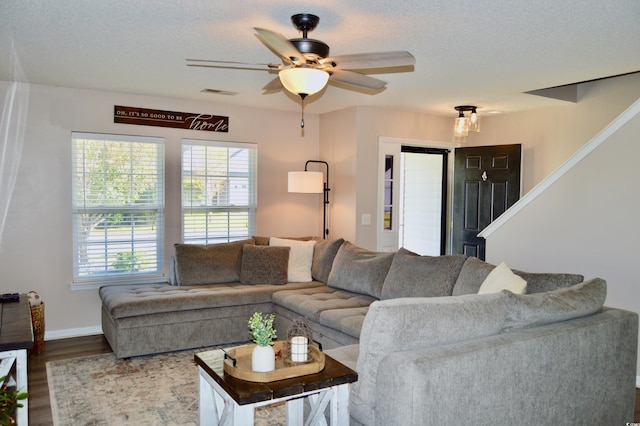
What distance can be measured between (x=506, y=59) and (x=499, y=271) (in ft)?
5.32

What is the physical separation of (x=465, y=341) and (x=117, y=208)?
4063 millimetres

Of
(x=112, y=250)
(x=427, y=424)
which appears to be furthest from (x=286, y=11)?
(x=112, y=250)

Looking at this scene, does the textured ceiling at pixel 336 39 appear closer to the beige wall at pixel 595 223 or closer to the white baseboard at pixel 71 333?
the beige wall at pixel 595 223

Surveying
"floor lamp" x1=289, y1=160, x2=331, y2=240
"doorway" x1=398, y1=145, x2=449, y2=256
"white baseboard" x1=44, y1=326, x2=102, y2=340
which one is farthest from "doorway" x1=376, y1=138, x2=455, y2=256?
"white baseboard" x1=44, y1=326, x2=102, y2=340

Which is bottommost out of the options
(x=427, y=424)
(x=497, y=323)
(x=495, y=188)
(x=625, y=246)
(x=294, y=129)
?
(x=427, y=424)

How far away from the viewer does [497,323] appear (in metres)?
2.42

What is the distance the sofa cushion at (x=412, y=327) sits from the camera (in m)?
2.22

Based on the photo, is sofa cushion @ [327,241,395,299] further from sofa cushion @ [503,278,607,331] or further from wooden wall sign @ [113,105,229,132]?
wooden wall sign @ [113,105,229,132]

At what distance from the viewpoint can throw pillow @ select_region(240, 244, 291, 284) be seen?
5199 millimetres

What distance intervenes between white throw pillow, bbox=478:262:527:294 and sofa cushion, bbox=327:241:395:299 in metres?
1.25

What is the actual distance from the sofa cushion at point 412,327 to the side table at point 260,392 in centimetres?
9

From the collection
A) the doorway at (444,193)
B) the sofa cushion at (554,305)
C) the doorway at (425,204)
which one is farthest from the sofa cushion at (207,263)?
the sofa cushion at (554,305)

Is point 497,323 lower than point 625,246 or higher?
lower

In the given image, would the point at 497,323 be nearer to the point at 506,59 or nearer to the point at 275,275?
the point at 506,59
